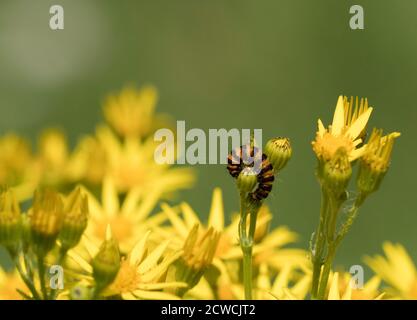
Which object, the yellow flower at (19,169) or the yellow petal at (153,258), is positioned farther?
the yellow flower at (19,169)

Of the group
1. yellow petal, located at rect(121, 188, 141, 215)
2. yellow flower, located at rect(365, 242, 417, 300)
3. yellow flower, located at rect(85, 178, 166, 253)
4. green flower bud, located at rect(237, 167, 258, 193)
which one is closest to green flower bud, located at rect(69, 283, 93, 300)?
green flower bud, located at rect(237, 167, 258, 193)

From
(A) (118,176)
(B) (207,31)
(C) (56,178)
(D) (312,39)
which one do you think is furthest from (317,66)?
(C) (56,178)

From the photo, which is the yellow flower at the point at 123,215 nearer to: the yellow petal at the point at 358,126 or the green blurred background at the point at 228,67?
the yellow petal at the point at 358,126

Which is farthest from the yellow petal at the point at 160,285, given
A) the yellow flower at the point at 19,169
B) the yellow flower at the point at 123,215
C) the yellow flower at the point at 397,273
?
the yellow flower at the point at 19,169

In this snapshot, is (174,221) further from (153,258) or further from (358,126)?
(358,126)

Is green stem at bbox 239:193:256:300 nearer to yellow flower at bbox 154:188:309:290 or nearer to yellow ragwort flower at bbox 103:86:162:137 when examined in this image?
yellow flower at bbox 154:188:309:290

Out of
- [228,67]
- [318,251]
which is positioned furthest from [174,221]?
[228,67]
